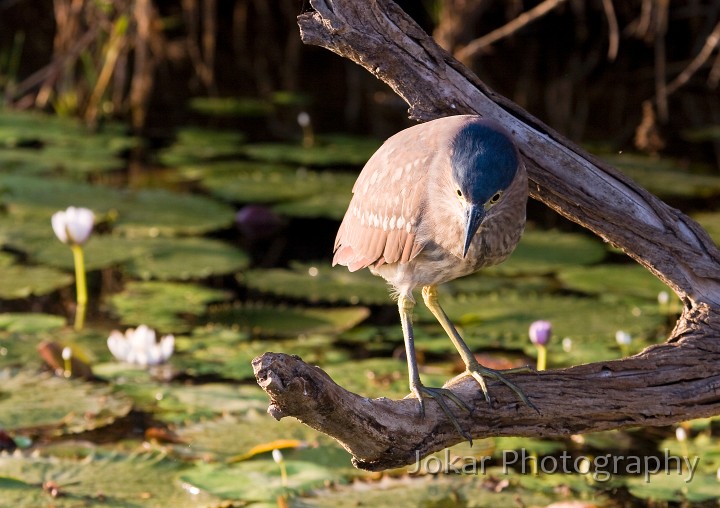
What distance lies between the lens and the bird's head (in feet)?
6.97

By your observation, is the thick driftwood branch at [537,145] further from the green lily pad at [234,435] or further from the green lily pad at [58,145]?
the green lily pad at [58,145]

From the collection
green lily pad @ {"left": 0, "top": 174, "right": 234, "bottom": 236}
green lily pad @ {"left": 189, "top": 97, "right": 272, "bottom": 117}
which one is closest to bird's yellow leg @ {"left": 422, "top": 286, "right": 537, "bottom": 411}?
green lily pad @ {"left": 0, "top": 174, "right": 234, "bottom": 236}

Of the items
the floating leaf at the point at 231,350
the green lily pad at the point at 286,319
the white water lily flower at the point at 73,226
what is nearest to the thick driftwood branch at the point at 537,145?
the floating leaf at the point at 231,350

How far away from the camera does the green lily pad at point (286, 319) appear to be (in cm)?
444

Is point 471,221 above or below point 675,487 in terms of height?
above

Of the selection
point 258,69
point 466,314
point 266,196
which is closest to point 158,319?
point 466,314

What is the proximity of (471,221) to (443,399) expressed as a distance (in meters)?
0.44

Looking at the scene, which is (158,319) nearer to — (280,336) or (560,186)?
(280,336)

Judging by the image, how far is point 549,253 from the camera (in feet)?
17.5

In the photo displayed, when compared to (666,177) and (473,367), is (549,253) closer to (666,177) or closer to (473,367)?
(666,177)

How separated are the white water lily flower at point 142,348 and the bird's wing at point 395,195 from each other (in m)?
1.53

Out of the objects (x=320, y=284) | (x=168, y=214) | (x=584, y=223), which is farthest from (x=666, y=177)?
(x=584, y=223)

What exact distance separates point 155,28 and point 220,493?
14.9 feet

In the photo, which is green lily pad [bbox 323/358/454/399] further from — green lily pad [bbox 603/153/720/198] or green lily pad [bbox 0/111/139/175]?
green lily pad [bbox 0/111/139/175]
